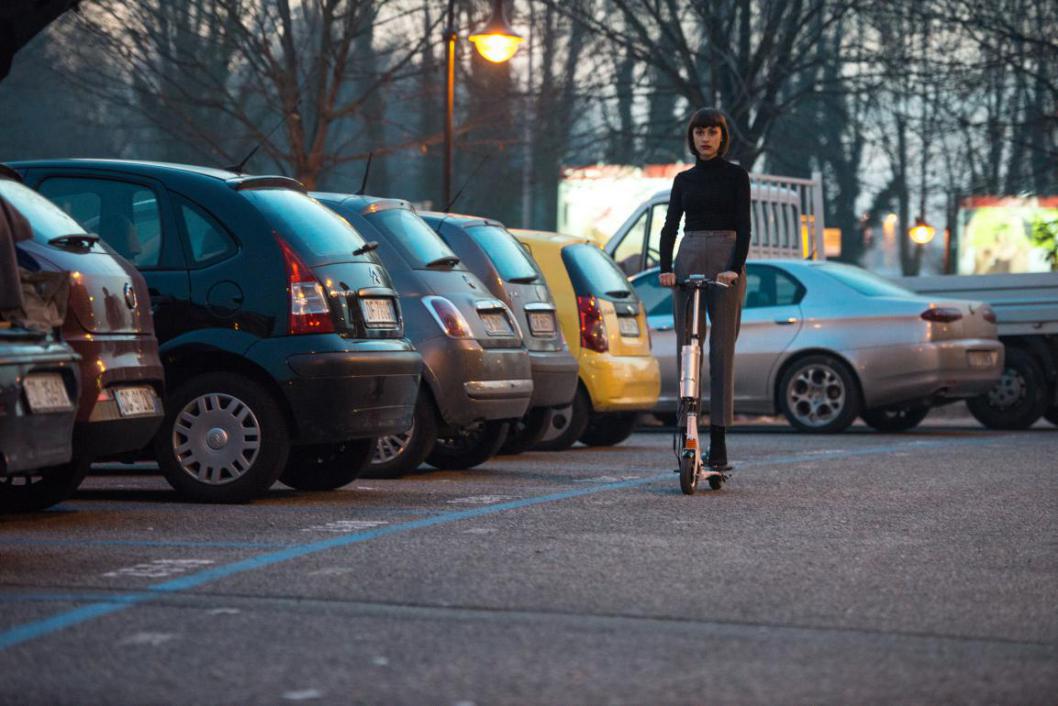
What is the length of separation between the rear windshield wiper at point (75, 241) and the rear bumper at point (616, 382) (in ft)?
19.4

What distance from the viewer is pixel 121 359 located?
7945 millimetres

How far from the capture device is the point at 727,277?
9703 mm

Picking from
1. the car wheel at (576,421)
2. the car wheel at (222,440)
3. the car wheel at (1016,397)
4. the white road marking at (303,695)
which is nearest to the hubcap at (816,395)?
the car wheel at (1016,397)

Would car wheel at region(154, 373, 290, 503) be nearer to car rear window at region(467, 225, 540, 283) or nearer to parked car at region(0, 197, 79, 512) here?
parked car at region(0, 197, 79, 512)

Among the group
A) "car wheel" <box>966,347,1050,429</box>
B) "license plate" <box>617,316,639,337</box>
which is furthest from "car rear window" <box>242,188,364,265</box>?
"car wheel" <box>966,347,1050,429</box>

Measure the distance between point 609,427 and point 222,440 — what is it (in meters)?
5.95

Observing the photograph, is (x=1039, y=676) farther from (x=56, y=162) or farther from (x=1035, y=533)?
(x=56, y=162)

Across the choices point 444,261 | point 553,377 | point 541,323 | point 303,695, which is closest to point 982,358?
point 541,323

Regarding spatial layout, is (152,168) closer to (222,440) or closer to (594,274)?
(222,440)

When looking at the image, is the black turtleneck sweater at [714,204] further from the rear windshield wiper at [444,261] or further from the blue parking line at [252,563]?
the rear windshield wiper at [444,261]

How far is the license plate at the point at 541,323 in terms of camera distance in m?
12.2

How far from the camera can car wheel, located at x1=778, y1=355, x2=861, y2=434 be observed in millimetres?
16578

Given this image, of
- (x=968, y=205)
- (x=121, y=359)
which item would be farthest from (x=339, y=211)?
(x=968, y=205)

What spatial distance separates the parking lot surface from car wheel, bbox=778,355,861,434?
6472mm
